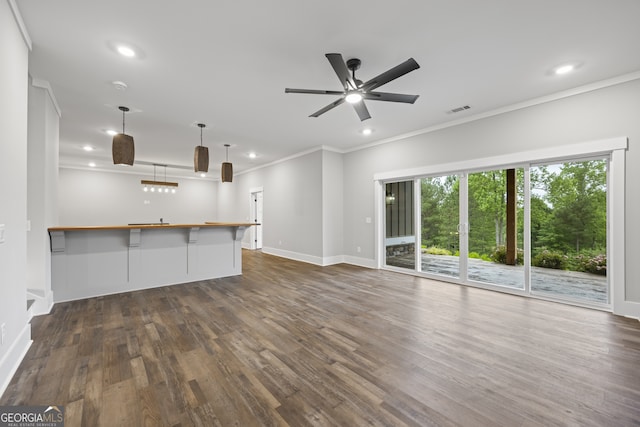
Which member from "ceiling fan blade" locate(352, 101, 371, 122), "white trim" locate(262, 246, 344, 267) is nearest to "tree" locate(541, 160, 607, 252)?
"ceiling fan blade" locate(352, 101, 371, 122)

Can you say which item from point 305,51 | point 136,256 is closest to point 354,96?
point 305,51

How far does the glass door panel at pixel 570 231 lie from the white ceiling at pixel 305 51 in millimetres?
1177

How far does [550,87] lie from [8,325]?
20.0 ft

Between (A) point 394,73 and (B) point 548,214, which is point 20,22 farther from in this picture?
(B) point 548,214

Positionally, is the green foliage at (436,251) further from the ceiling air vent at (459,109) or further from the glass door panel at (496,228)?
the ceiling air vent at (459,109)

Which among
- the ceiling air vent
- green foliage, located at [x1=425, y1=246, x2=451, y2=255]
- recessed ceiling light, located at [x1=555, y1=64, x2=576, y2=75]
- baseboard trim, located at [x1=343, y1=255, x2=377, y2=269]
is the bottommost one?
baseboard trim, located at [x1=343, y1=255, x2=377, y2=269]

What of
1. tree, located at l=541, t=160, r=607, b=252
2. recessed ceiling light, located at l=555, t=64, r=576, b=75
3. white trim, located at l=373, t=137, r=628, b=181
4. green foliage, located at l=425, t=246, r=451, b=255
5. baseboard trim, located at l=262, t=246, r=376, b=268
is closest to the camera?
recessed ceiling light, located at l=555, t=64, r=576, b=75

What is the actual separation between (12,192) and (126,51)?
5.49ft

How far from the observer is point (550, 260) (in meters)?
3.88

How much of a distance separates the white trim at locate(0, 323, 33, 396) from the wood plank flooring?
0.23ft

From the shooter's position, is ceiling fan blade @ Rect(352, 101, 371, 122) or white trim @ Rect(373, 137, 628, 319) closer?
ceiling fan blade @ Rect(352, 101, 371, 122)

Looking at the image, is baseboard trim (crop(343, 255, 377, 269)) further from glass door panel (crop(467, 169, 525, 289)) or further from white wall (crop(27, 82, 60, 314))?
white wall (crop(27, 82, 60, 314))

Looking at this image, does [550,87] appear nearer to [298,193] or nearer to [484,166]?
[484,166]

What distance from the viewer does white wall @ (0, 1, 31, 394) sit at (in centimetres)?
193
